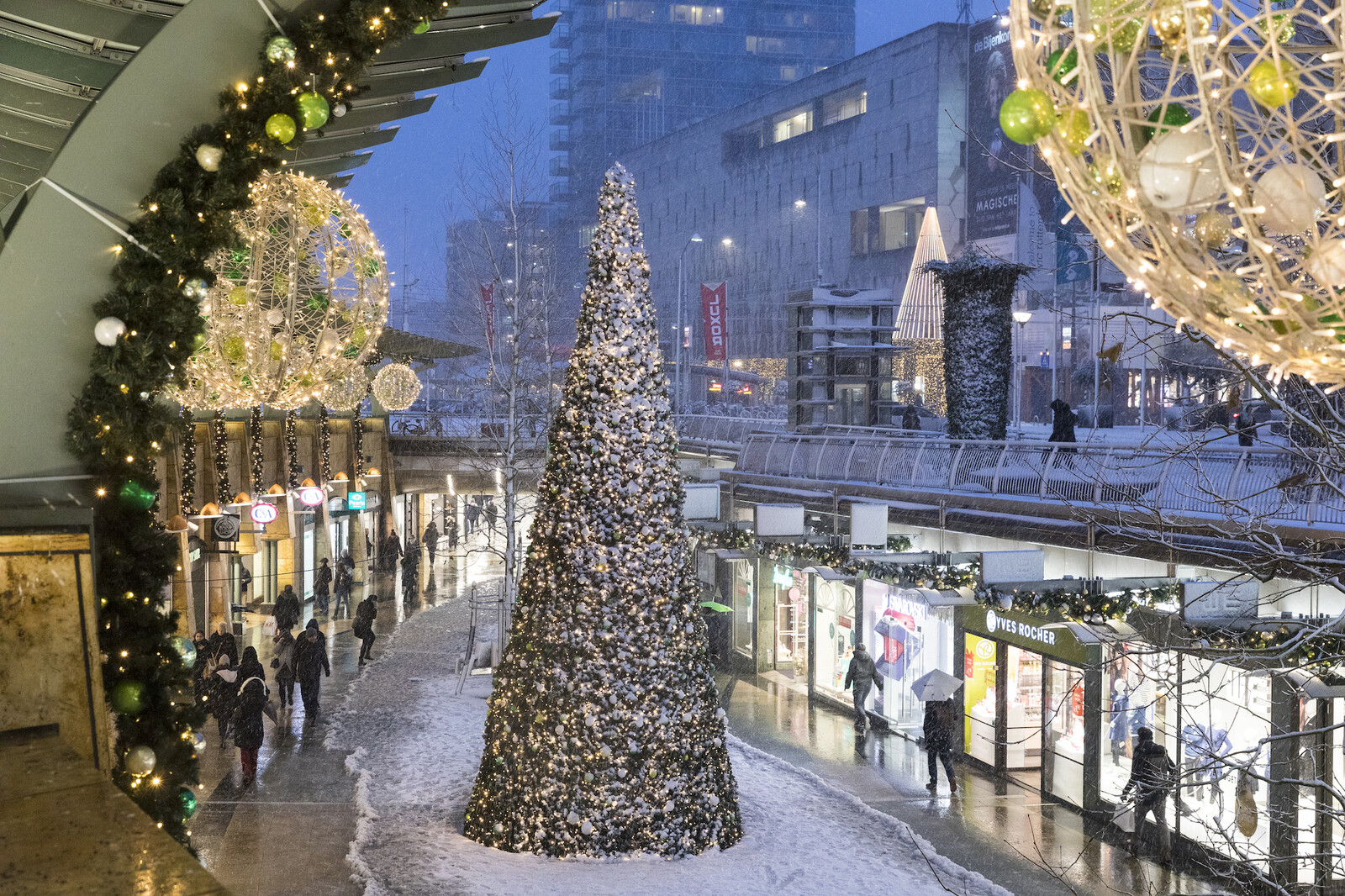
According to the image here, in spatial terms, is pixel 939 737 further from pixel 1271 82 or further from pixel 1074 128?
pixel 1271 82

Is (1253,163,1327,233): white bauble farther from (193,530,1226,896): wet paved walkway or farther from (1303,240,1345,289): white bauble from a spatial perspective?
(193,530,1226,896): wet paved walkway

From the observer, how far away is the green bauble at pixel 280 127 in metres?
4.73

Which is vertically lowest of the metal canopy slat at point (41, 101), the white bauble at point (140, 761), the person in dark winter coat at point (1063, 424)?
the white bauble at point (140, 761)

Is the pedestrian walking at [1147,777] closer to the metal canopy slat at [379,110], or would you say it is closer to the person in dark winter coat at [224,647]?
the metal canopy slat at [379,110]

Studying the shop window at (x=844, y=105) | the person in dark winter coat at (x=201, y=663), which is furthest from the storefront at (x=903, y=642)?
the shop window at (x=844, y=105)

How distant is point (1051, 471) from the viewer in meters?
17.2

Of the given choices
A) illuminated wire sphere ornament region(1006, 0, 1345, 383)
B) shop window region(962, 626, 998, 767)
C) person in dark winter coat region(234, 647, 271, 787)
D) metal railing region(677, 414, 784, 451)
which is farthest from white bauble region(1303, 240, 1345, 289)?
metal railing region(677, 414, 784, 451)

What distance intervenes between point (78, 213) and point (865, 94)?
2476 inches

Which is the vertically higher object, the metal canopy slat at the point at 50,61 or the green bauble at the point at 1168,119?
the metal canopy slat at the point at 50,61

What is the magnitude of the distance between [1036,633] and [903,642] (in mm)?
3137

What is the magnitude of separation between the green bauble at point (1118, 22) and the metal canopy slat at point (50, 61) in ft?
19.5

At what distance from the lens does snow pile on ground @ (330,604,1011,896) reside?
8.77 metres

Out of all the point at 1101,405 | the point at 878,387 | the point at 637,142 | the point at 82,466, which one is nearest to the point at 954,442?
the point at 878,387

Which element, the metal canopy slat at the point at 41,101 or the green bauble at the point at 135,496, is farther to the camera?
the metal canopy slat at the point at 41,101
